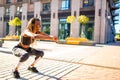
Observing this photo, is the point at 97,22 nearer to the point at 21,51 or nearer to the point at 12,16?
the point at 12,16

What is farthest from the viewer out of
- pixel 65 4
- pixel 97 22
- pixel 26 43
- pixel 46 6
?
pixel 46 6

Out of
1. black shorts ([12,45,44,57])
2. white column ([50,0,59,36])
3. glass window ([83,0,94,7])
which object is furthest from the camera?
white column ([50,0,59,36])

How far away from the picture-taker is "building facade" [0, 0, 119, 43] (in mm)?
30438

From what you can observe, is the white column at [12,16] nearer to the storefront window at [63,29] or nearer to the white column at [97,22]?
the storefront window at [63,29]

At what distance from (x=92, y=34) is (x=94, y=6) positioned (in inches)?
168

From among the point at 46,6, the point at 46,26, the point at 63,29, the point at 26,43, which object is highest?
the point at 46,6

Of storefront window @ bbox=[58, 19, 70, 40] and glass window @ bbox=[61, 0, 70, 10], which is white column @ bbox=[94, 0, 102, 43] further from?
glass window @ bbox=[61, 0, 70, 10]

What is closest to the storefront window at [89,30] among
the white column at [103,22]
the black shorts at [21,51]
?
the white column at [103,22]

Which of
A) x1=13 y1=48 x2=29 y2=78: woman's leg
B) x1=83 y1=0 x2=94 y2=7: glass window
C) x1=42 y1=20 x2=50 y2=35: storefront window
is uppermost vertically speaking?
x1=83 y1=0 x2=94 y2=7: glass window

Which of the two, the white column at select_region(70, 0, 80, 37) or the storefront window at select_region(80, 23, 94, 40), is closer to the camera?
the storefront window at select_region(80, 23, 94, 40)

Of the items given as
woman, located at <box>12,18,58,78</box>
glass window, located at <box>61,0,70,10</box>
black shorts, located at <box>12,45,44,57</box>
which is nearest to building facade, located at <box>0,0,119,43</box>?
glass window, located at <box>61,0,70,10</box>

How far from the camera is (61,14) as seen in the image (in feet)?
110

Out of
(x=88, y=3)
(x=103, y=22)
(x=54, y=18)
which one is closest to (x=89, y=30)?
(x=103, y=22)

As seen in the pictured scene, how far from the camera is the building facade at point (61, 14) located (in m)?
30.4
